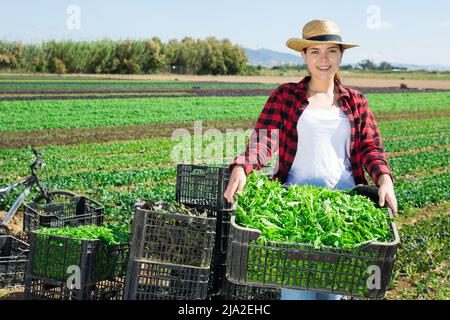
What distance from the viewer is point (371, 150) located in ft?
13.9

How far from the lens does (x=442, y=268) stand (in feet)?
26.5

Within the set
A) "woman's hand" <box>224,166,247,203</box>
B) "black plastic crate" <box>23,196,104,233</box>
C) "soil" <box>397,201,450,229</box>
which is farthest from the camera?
"soil" <box>397,201,450,229</box>

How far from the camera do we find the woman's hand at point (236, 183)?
12.9 feet

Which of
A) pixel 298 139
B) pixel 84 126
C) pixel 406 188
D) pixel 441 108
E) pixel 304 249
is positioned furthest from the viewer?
pixel 441 108

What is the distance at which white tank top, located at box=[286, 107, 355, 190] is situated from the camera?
420cm

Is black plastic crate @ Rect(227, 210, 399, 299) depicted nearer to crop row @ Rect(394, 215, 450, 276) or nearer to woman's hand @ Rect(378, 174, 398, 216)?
woman's hand @ Rect(378, 174, 398, 216)

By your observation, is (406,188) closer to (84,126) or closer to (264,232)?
(264,232)

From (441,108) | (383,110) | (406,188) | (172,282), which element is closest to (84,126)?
(406,188)

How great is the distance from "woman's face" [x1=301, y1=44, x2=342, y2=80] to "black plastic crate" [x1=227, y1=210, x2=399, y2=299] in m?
1.27

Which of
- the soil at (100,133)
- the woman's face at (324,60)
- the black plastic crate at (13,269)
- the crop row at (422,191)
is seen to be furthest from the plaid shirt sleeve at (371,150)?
the soil at (100,133)

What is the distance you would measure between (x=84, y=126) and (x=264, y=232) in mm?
22068

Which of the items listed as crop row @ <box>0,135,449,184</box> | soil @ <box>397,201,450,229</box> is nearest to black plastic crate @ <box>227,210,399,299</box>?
soil @ <box>397,201,450,229</box>

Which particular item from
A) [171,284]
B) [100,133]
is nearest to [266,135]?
[171,284]

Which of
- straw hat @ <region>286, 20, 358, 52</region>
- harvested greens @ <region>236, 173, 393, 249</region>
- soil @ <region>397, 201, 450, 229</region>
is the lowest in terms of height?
soil @ <region>397, 201, 450, 229</region>
